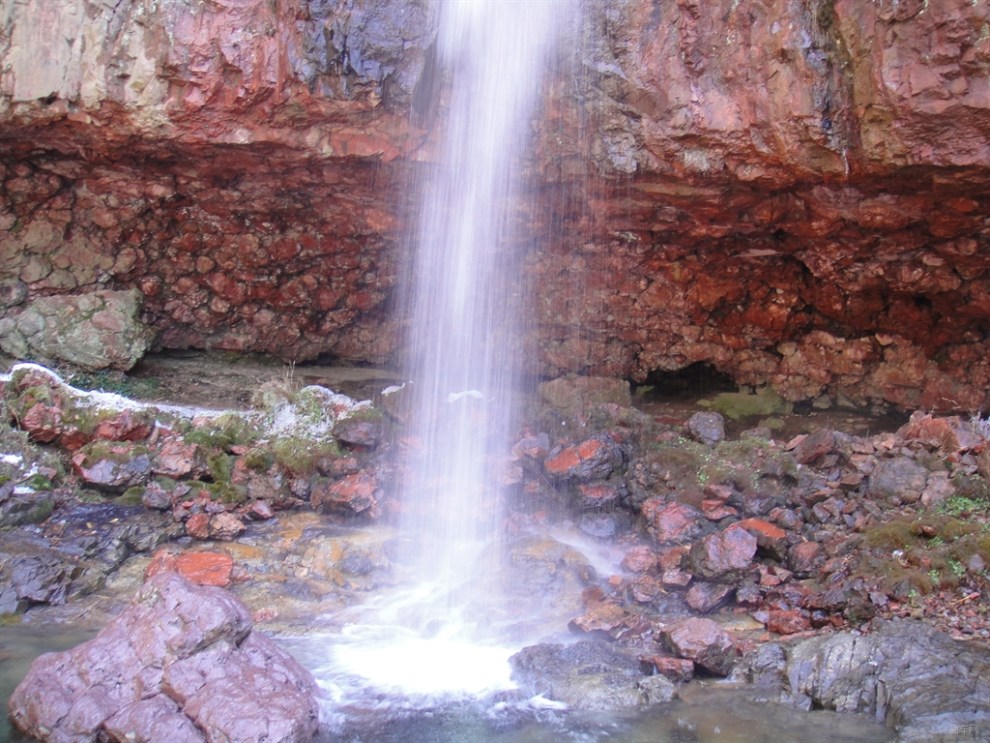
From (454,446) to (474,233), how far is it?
262 centimetres

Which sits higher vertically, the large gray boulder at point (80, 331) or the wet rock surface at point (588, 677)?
the large gray boulder at point (80, 331)

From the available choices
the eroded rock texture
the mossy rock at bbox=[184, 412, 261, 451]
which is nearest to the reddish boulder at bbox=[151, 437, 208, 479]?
the mossy rock at bbox=[184, 412, 261, 451]

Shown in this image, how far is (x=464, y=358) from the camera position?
11172 mm

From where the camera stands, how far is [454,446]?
31.6 ft

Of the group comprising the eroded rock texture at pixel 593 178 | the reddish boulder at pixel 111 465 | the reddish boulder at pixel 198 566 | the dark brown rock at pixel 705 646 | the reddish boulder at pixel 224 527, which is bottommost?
the reddish boulder at pixel 198 566

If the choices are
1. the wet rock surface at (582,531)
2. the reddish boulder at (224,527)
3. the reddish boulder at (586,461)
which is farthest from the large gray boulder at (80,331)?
the reddish boulder at (586,461)

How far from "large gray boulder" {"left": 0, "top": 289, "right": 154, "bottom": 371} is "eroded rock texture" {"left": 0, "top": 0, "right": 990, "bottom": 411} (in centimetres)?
30

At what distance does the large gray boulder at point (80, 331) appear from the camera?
989 cm

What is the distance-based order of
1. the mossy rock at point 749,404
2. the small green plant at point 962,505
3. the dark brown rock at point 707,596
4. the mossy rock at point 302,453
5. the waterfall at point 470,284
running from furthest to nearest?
the mossy rock at point 749,404 → the mossy rock at point 302,453 → the waterfall at point 470,284 → the small green plant at point 962,505 → the dark brown rock at point 707,596

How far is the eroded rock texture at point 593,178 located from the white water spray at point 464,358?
33cm

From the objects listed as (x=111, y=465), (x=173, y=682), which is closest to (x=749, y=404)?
(x=111, y=465)

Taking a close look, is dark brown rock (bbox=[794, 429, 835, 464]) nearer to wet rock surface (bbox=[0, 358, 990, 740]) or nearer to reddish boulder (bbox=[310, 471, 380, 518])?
wet rock surface (bbox=[0, 358, 990, 740])

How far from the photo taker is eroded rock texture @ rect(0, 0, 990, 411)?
22.8ft

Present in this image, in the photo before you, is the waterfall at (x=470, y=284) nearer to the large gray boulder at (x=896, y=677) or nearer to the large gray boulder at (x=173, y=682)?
the large gray boulder at (x=173, y=682)
